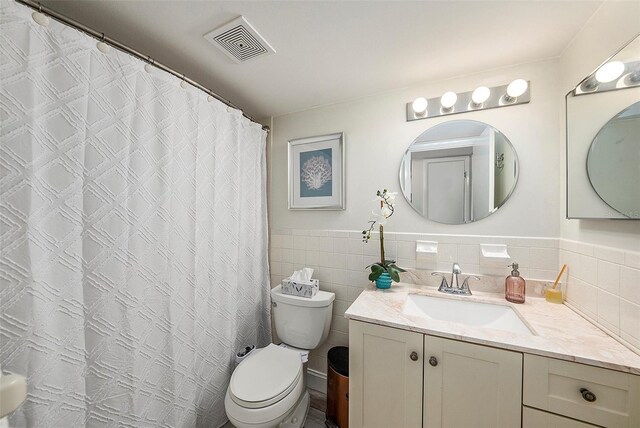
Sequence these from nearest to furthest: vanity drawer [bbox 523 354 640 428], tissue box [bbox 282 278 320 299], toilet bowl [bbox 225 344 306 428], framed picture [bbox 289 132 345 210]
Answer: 1. vanity drawer [bbox 523 354 640 428]
2. toilet bowl [bbox 225 344 306 428]
3. tissue box [bbox 282 278 320 299]
4. framed picture [bbox 289 132 345 210]

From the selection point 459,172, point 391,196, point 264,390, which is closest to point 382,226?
point 391,196

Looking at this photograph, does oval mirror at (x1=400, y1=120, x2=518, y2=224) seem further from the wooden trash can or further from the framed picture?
the wooden trash can

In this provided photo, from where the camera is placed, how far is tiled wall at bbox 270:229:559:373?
123 centimetres

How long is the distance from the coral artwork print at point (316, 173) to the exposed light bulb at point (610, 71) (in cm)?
130

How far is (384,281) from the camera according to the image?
135 centimetres

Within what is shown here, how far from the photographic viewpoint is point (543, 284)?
1.19 m

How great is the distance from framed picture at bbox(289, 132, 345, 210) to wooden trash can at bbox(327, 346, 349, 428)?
3.30 ft

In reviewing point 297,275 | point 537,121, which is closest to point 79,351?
point 297,275

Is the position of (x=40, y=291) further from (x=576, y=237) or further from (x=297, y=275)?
(x=576, y=237)

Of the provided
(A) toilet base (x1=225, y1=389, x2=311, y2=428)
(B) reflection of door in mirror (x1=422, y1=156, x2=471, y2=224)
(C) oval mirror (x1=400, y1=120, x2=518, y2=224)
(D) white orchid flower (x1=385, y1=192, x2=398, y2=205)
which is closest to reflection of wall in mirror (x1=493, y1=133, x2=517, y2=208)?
(C) oval mirror (x1=400, y1=120, x2=518, y2=224)

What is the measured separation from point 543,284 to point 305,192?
4.92 feet

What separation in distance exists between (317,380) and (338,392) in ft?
1.43

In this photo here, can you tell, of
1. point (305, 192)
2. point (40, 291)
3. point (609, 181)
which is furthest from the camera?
point (305, 192)

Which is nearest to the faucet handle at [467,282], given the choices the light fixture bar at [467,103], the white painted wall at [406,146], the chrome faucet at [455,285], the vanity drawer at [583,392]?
the chrome faucet at [455,285]
